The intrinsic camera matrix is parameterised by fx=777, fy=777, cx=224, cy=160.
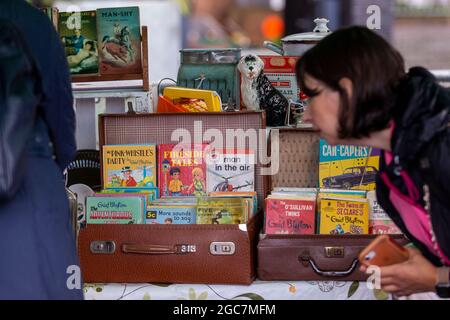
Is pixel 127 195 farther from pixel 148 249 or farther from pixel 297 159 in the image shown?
pixel 297 159

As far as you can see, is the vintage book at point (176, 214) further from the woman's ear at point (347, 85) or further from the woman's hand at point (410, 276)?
the woman's ear at point (347, 85)

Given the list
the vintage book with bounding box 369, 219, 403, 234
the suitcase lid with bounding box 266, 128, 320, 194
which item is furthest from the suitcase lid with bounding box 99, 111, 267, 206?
the vintage book with bounding box 369, 219, 403, 234

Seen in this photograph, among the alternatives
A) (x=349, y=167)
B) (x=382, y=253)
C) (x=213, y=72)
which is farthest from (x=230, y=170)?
(x=382, y=253)

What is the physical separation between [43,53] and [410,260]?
45.4 inches

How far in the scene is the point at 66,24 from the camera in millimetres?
3479

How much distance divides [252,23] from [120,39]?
12706 mm

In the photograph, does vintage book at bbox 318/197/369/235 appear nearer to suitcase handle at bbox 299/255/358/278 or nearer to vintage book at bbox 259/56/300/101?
Result: suitcase handle at bbox 299/255/358/278

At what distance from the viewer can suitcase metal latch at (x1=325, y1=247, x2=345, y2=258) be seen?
2943mm

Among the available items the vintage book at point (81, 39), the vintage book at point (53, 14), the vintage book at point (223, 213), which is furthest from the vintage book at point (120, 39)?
the vintage book at point (223, 213)

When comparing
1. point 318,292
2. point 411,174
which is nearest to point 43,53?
point 411,174

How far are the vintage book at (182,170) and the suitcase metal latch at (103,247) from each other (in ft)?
1.13

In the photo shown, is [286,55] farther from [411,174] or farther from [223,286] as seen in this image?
[411,174]

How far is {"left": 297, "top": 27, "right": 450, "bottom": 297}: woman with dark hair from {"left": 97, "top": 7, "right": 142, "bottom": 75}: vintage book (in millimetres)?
1502

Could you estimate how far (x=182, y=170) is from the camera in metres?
3.19
